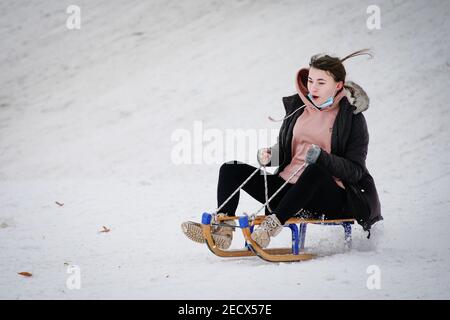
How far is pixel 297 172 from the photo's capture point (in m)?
3.66

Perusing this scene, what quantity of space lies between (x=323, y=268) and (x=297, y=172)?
0.64 m

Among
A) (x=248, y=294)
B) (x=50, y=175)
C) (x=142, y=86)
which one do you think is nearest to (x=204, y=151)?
(x=50, y=175)

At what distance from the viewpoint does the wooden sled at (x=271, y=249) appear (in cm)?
338

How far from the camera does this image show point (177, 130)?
848 centimetres

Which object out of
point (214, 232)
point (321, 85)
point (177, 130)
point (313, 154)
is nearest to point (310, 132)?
point (321, 85)

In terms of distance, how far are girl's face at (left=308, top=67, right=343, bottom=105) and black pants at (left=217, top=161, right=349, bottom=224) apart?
554mm

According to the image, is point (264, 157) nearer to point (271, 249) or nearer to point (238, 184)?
point (238, 184)

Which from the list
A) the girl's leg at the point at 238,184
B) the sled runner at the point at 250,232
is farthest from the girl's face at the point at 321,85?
the girl's leg at the point at 238,184

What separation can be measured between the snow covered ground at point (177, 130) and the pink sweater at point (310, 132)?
2.06ft

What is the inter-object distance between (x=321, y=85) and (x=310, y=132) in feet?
1.04

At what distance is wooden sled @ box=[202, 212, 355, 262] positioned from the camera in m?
3.38

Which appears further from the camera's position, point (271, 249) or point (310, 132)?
point (271, 249)

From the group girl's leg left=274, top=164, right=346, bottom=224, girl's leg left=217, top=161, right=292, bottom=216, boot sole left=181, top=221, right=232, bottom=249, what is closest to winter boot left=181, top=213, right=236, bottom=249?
boot sole left=181, top=221, right=232, bottom=249

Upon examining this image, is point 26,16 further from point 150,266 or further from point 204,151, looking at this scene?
point 150,266
